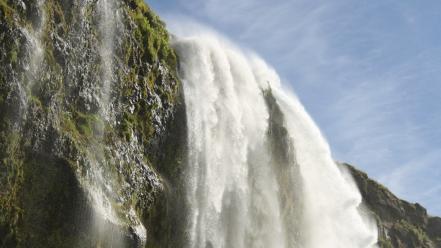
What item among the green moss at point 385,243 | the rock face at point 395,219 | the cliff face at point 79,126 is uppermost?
the rock face at point 395,219

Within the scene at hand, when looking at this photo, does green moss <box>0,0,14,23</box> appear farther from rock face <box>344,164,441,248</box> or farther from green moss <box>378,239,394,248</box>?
rock face <box>344,164,441,248</box>

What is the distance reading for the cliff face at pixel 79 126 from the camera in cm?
2047

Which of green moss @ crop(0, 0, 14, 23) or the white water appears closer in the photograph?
green moss @ crop(0, 0, 14, 23)

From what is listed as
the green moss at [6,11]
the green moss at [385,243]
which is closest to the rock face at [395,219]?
the green moss at [385,243]

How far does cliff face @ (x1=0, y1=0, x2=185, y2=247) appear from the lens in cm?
2047

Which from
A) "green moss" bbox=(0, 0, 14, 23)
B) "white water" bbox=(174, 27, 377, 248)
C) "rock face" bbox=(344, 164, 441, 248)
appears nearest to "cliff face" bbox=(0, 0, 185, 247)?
"green moss" bbox=(0, 0, 14, 23)

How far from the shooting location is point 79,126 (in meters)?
23.0

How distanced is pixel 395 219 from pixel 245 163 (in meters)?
42.7

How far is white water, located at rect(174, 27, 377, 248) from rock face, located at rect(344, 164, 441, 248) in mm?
25154

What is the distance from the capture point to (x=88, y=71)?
78.7 feet

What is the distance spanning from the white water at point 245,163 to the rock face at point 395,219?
25154mm

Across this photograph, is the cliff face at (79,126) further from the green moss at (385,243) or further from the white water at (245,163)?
the green moss at (385,243)

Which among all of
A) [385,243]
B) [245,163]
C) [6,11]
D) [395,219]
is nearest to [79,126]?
[6,11]

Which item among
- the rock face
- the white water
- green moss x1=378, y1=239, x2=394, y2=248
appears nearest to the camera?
the white water
